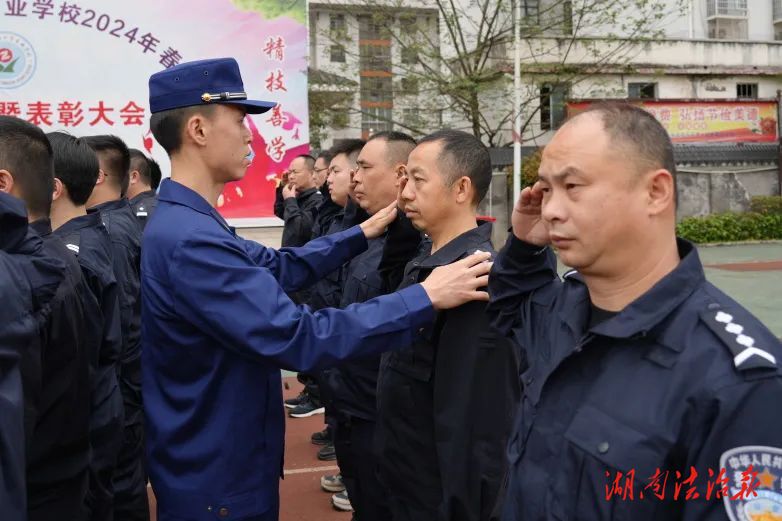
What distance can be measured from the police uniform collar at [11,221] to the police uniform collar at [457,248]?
46.7 inches

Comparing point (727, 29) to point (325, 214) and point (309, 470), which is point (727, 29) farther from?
point (309, 470)

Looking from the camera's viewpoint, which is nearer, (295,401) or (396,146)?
(396,146)

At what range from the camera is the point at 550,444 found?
1.45 metres

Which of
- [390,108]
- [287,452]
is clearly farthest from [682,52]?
[287,452]

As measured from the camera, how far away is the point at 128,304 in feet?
11.5

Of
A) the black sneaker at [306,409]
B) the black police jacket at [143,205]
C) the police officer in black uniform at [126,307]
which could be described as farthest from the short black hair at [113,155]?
the black sneaker at [306,409]

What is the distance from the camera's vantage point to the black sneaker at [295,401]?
5.74m

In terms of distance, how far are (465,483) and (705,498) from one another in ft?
3.12

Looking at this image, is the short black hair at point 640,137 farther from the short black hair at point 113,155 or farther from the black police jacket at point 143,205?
the black police jacket at point 143,205

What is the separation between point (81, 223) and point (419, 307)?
1832mm

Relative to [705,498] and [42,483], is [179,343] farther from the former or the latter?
[705,498]

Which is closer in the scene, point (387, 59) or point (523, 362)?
point (523, 362)

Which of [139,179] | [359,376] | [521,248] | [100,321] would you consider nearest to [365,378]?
[359,376]

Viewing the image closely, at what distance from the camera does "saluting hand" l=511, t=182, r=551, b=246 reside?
5.79 feet
